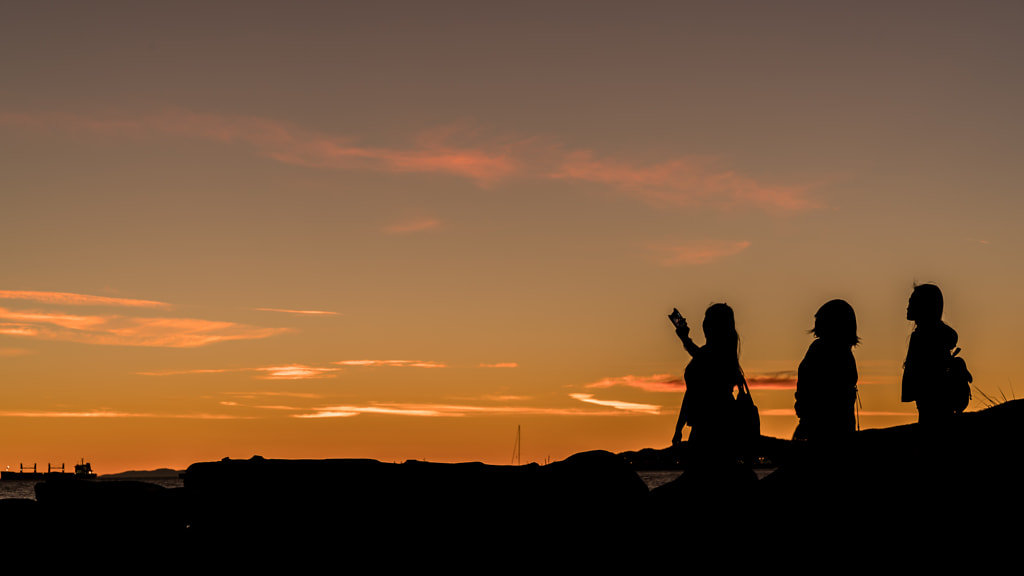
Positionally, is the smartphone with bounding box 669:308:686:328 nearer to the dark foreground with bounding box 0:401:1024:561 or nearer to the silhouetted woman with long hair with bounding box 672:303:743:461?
the silhouetted woman with long hair with bounding box 672:303:743:461

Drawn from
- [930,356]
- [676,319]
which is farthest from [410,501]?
[930,356]

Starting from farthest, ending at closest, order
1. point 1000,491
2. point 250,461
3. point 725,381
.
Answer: point 250,461, point 725,381, point 1000,491

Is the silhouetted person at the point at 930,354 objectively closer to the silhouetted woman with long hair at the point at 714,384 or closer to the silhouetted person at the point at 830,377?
the silhouetted person at the point at 830,377

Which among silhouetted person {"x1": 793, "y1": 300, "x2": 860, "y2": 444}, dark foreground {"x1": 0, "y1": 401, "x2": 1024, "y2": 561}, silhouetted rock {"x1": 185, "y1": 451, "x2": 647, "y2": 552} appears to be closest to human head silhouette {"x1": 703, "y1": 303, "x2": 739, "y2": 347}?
silhouetted person {"x1": 793, "y1": 300, "x2": 860, "y2": 444}

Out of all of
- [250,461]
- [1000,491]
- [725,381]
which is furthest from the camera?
[250,461]

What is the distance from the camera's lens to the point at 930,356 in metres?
7.88

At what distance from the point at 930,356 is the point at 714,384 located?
1.83 m

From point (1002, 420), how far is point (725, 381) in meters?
2.27

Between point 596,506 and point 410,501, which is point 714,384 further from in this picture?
point 410,501

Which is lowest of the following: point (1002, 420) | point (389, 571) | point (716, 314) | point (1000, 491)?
point (389, 571)

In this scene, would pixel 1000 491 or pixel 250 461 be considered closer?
pixel 1000 491

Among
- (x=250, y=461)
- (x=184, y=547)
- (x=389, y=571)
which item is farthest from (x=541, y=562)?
(x=184, y=547)

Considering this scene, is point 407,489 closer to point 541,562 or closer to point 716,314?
point 541,562

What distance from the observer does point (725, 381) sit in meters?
7.74
